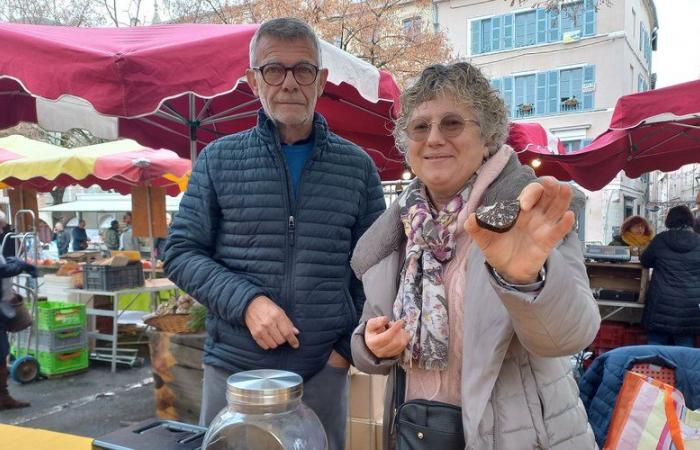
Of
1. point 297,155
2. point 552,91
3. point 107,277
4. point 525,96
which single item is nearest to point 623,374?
point 297,155

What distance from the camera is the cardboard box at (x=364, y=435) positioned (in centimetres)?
308

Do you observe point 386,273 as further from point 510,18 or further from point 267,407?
point 510,18

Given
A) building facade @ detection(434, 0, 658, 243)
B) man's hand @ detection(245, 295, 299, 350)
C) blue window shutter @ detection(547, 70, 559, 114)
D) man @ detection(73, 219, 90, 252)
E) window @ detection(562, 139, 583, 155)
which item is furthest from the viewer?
blue window shutter @ detection(547, 70, 559, 114)

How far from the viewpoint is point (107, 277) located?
18.5 feet

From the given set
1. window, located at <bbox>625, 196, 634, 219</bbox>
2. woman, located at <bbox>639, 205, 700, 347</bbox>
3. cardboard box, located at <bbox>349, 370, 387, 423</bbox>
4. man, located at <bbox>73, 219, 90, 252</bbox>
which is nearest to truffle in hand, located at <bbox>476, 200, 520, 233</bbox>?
cardboard box, located at <bbox>349, 370, 387, 423</bbox>

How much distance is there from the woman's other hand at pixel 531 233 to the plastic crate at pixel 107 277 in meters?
5.58

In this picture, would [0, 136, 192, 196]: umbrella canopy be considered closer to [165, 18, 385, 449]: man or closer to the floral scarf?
[165, 18, 385, 449]: man

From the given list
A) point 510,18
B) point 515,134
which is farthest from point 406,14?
point 515,134

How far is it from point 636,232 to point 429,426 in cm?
630

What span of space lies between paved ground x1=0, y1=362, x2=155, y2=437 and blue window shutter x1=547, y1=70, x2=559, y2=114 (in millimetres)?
19416

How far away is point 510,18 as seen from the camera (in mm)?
21125

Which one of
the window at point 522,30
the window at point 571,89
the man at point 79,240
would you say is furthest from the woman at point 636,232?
the window at point 522,30

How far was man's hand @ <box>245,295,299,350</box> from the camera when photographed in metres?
1.47

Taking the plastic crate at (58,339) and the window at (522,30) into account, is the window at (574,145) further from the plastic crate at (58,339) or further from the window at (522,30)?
the plastic crate at (58,339)
